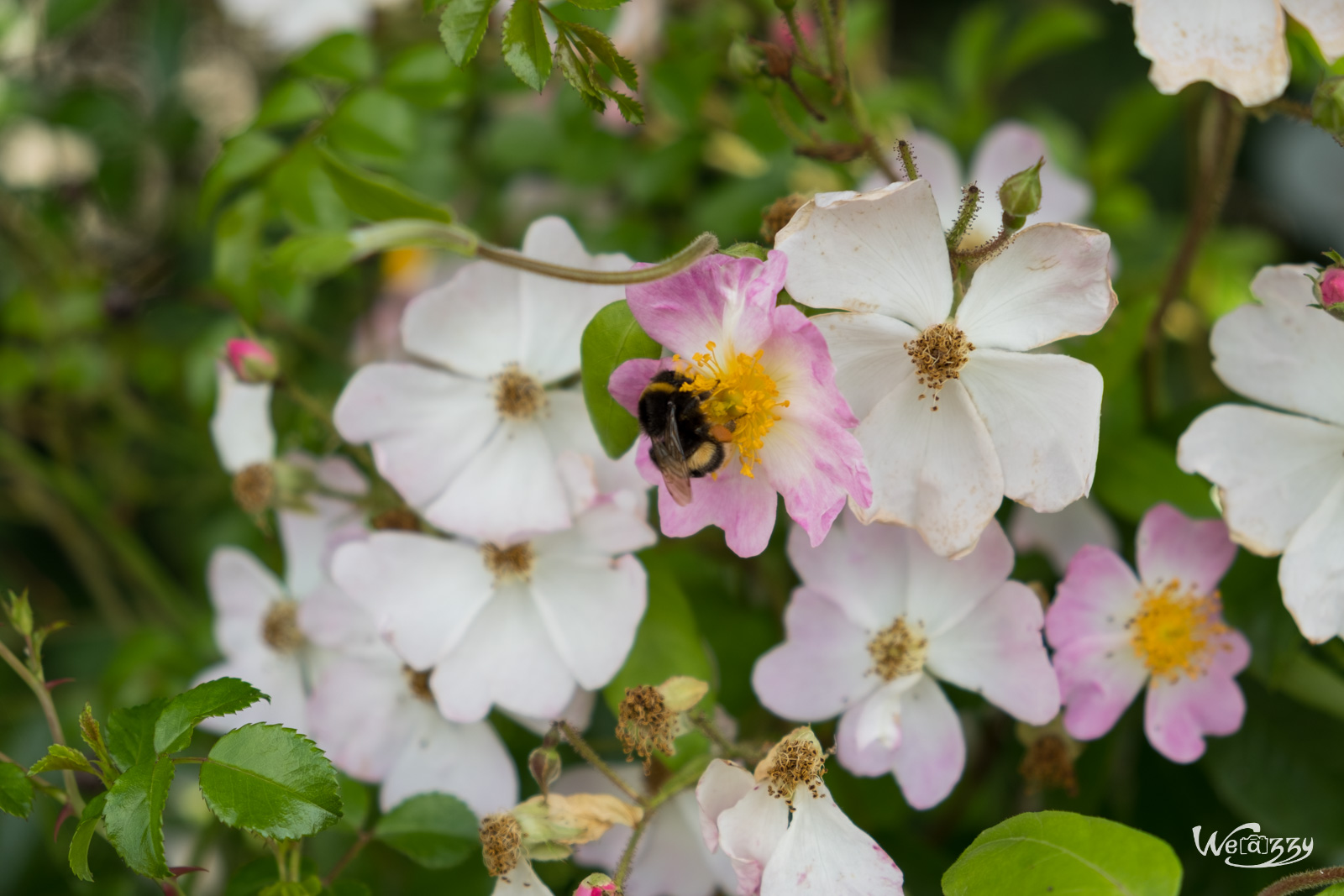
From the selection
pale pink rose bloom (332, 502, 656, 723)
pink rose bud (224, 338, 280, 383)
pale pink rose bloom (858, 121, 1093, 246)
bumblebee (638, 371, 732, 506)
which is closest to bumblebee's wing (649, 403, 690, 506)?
bumblebee (638, 371, 732, 506)

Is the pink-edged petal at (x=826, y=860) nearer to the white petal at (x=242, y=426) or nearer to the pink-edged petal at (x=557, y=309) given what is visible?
the pink-edged petal at (x=557, y=309)

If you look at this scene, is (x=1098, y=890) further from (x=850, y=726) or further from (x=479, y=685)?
(x=479, y=685)

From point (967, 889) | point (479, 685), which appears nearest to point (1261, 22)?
point (967, 889)

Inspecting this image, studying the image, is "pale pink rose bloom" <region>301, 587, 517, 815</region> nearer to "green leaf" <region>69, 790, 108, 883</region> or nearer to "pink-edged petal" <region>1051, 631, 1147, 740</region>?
"green leaf" <region>69, 790, 108, 883</region>

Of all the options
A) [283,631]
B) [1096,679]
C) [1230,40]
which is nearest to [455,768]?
[283,631]

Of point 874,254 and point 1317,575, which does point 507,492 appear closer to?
point 874,254

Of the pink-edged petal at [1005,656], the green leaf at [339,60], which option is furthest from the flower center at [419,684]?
the green leaf at [339,60]
